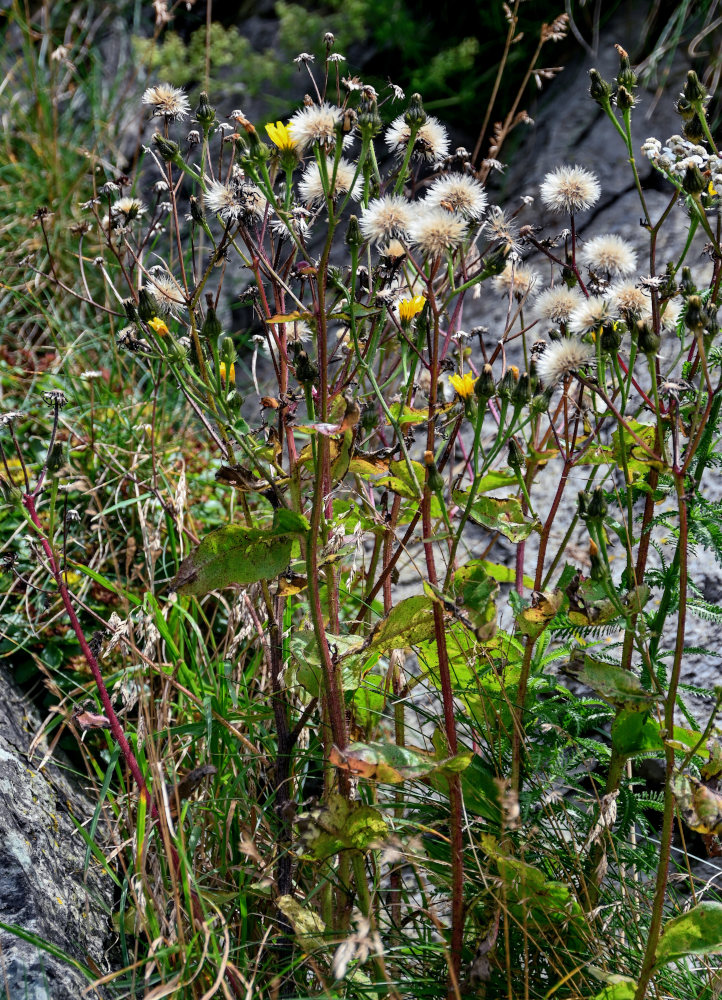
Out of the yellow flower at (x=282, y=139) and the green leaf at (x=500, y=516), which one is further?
the green leaf at (x=500, y=516)

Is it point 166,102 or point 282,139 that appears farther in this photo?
point 166,102

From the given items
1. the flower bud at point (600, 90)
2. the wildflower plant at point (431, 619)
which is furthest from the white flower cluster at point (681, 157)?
the flower bud at point (600, 90)

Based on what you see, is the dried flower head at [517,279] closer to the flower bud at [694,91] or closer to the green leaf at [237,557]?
the flower bud at [694,91]

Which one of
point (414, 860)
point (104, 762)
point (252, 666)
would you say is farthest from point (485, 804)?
point (104, 762)

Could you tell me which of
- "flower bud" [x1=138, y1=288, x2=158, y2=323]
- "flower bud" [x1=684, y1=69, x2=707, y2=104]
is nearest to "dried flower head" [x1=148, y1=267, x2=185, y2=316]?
"flower bud" [x1=138, y1=288, x2=158, y2=323]

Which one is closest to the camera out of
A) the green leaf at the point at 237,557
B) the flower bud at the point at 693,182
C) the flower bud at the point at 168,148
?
the flower bud at the point at 693,182

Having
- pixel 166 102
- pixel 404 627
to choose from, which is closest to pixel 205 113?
pixel 166 102

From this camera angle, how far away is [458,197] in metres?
1.20

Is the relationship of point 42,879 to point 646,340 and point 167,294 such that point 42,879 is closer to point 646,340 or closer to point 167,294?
point 167,294

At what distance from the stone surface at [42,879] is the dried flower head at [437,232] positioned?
1.12m

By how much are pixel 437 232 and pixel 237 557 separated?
0.51 m

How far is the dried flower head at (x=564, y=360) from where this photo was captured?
1176 mm

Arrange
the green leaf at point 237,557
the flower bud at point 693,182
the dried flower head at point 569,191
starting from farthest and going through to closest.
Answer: the dried flower head at point 569,191, the green leaf at point 237,557, the flower bud at point 693,182

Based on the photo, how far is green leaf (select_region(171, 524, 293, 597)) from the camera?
3.79ft
